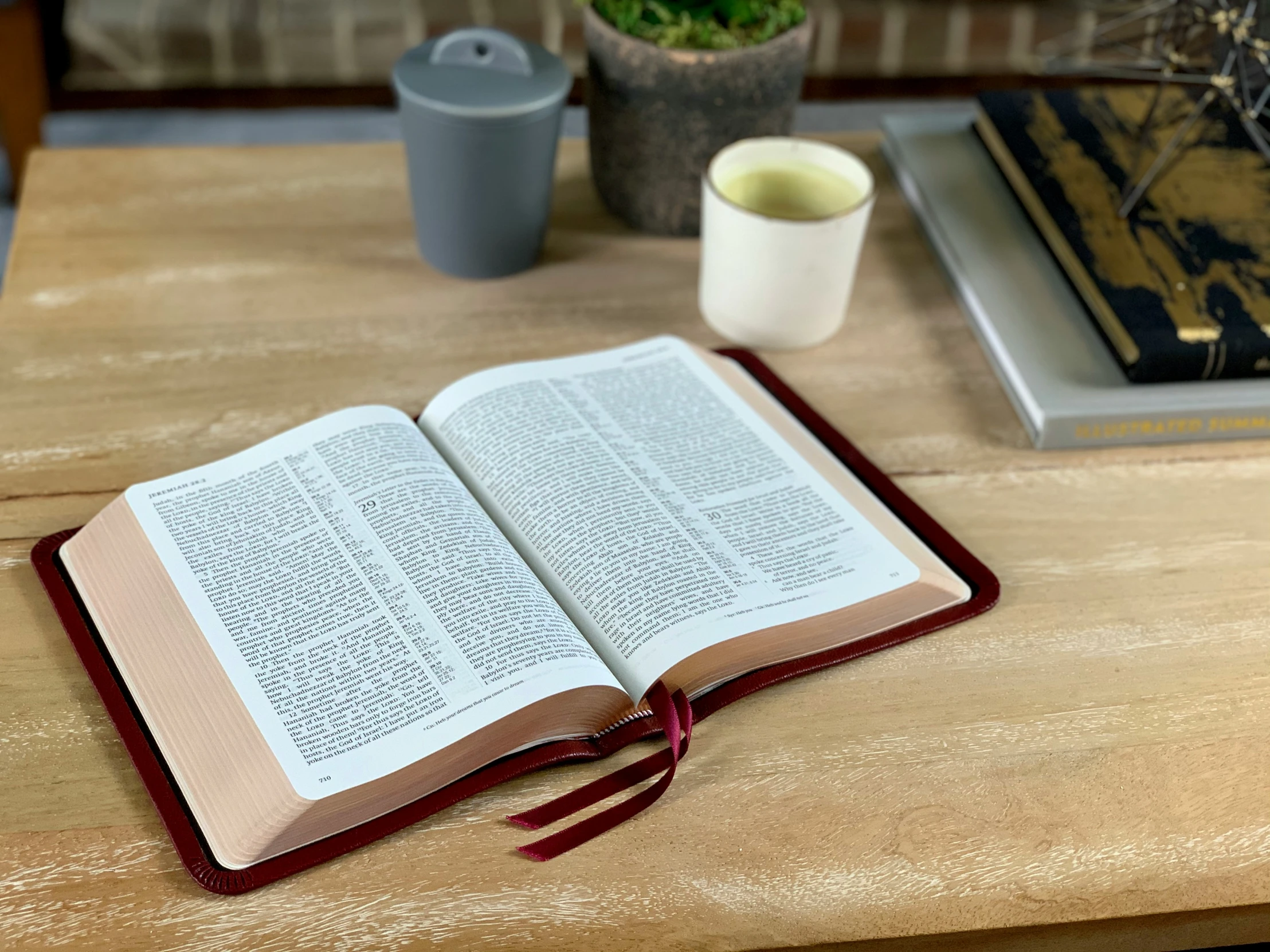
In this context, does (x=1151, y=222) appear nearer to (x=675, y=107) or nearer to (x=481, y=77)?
(x=675, y=107)

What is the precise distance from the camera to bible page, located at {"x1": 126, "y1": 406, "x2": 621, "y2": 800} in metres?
0.58

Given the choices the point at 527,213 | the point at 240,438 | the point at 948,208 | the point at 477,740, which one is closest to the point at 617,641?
the point at 477,740

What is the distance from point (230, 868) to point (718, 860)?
0.75ft

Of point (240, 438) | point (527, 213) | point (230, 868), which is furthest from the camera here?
point (527, 213)

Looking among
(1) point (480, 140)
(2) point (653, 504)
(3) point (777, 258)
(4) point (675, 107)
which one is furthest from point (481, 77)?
(2) point (653, 504)

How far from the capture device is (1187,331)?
2.75 feet

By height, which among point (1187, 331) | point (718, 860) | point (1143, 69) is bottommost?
point (718, 860)

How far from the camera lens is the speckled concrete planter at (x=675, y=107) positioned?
944 millimetres

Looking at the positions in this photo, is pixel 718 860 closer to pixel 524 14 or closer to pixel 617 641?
pixel 617 641

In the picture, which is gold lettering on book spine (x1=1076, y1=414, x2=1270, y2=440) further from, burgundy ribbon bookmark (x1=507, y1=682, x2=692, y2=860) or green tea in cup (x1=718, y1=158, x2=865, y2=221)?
burgundy ribbon bookmark (x1=507, y1=682, x2=692, y2=860)

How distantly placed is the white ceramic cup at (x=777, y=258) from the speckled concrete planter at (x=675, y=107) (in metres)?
0.05

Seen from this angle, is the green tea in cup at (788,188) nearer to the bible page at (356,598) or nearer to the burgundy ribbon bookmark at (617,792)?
the bible page at (356,598)

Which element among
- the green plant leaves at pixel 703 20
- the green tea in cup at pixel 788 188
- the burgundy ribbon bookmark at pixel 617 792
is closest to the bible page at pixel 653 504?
the burgundy ribbon bookmark at pixel 617 792

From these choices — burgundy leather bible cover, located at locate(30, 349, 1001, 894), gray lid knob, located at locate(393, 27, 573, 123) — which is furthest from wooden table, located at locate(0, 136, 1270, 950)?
gray lid knob, located at locate(393, 27, 573, 123)
